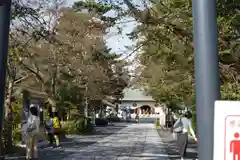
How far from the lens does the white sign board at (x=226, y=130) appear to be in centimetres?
292

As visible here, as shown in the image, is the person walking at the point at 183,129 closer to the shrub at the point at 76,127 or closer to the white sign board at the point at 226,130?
the white sign board at the point at 226,130

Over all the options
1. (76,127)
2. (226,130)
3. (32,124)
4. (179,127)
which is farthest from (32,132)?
(76,127)

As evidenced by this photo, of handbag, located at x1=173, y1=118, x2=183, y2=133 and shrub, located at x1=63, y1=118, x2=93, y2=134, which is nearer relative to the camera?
handbag, located at x1=173, y1=118, x2=183, y2=133

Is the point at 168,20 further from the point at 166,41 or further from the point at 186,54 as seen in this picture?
the point at 186,54

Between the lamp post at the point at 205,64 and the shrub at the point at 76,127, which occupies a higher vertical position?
the lamp post at the point at 205,64

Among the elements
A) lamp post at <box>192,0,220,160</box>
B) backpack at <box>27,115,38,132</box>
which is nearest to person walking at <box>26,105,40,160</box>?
backpack at <box>27,115,38,132</box>

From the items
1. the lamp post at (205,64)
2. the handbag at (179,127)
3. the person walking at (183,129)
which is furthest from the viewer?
the handbag at (179,127)

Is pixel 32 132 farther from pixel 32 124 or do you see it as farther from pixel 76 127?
pixel 76 127

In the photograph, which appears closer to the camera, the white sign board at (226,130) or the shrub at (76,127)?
the white sign board at (226,130)

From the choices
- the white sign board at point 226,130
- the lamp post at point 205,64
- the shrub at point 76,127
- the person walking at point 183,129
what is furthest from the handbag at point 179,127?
the shrub at point 76,127

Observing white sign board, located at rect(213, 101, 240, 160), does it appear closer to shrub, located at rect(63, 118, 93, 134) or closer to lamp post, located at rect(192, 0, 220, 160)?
lamp post, located at rect(192, 0, 220, 160)

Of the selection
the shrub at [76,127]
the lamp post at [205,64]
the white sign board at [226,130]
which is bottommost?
the shrub at [76,127]

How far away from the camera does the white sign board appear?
2.92 metres

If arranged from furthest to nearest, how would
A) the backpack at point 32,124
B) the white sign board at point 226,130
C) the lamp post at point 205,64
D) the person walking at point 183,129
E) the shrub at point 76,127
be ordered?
the shrub at point 76,127 < the person walking at point 183,129 < the backpack at point 32,124 < the lamp post at point 205,64 < the white sign board at point 226,130
